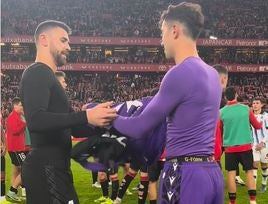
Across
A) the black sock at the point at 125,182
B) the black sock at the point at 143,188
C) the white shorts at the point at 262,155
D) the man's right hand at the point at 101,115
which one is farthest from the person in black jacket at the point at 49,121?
the white shorts at the point at 262,155

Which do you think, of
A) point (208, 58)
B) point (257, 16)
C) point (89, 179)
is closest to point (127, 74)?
point (208, 58)

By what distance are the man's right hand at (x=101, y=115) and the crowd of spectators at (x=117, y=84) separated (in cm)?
3554

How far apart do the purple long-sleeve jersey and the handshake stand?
4.3 inches

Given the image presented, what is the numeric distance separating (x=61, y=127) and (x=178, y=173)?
833 millimetres

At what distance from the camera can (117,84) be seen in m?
42.9

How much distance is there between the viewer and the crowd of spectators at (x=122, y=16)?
143 ft


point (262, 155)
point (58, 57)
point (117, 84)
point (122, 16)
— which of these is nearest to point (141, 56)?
point (117, 84)

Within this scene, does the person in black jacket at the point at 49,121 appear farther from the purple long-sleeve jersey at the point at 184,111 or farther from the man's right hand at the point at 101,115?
the purple long-sleeve jersey at the point at 184,111

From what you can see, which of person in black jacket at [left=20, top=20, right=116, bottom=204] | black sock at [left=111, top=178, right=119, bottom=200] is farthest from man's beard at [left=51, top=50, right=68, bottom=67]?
black sock at [left=111, top=178, right=119, bottom=200]

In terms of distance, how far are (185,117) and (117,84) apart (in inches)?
1572

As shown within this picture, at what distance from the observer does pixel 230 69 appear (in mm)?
42719

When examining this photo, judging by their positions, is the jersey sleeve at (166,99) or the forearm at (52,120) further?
the forearm at (52,120)

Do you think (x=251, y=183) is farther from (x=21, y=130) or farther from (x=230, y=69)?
(x=230, y=69)

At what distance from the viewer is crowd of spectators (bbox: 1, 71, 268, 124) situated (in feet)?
131
